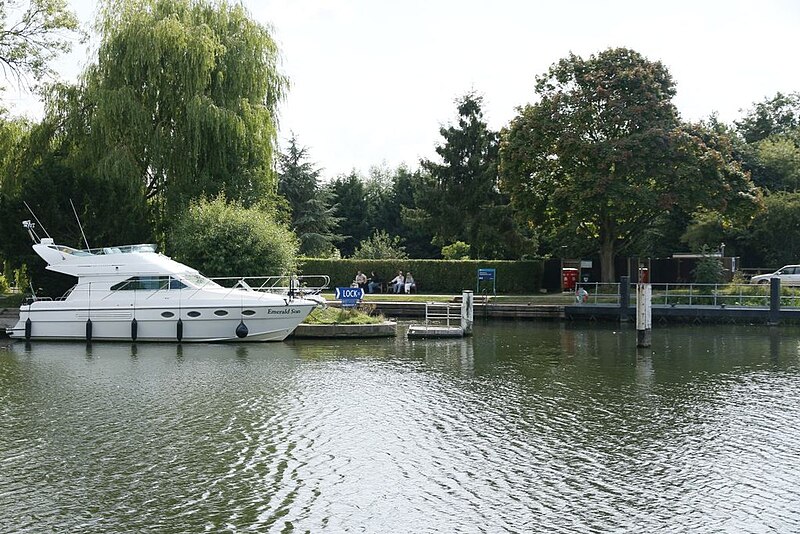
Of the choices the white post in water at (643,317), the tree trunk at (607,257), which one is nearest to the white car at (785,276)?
the tree trunk at (607,257)

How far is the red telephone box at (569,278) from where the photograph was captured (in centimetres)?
4800

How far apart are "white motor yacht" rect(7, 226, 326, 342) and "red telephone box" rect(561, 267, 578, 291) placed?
22172 mm

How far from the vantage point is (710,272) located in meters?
39.6

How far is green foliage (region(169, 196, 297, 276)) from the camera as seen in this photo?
32344 millimetres

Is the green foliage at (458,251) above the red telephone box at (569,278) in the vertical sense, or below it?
above

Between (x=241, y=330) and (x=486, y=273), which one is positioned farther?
(x=486, y=273)

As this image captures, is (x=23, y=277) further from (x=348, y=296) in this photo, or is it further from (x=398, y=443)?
(x=398, y=443)

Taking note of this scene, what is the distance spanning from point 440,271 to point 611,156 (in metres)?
12.5

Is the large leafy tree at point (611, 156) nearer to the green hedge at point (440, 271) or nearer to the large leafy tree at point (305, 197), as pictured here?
the green hedge at point (440, 271)

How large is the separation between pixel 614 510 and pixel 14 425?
11119 mm

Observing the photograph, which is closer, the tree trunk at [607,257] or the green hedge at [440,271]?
the tree trunk at [607,257]

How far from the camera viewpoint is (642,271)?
45.8 meters

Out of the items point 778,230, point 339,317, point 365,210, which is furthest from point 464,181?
point 339,317

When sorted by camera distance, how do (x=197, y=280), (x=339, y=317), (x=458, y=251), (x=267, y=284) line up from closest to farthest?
(x=197, y=280) < (x=339, y=317) < (x=267, y=284) < (x=458, y=251)
